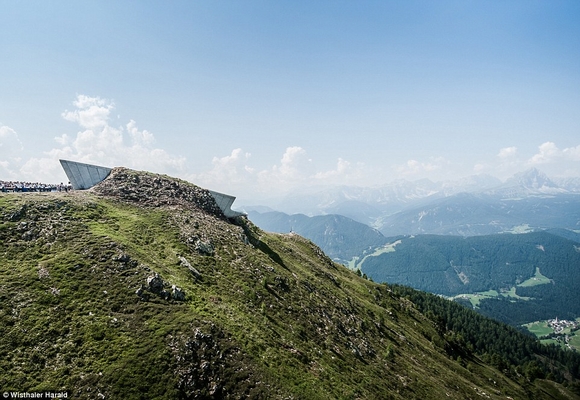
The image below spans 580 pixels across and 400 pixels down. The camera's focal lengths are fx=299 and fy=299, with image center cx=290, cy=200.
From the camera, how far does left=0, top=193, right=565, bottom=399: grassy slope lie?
26266 mm

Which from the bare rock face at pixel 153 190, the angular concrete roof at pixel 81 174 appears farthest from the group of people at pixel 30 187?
the bare rock face at pixel 153 190

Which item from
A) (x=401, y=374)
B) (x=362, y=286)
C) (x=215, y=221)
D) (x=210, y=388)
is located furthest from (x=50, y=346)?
(x=362, y=286)

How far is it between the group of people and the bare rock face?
25.6 ft

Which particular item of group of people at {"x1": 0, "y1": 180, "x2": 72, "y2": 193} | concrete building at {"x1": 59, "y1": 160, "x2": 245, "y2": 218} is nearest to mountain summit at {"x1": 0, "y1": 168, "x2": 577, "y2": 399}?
concrete building at {"x1": 59, "y1": 160, "x2": 245, "y2": 218}

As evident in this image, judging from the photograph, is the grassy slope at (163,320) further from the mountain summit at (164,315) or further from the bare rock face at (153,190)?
the bare rock face at (153,190)

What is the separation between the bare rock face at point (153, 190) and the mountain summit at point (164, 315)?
1.18 feet

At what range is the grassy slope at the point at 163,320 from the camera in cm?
2627

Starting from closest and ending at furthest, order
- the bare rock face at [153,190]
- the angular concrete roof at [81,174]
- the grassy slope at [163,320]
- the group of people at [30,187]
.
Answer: the grassy slope at [163,320] < the group of people at [30,187] < the bare rock face at [153,190] < the angular concrete roof at [81,174]

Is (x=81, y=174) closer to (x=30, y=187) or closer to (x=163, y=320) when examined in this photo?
(x=30, y=187)

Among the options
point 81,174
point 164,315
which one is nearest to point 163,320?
point 164,315

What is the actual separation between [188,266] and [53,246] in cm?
1658

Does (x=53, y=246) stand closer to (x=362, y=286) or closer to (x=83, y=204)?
(x=83, y=204)

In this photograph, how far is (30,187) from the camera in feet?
186

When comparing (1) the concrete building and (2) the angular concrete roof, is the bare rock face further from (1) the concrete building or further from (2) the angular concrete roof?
(2) the angular concrete roof
